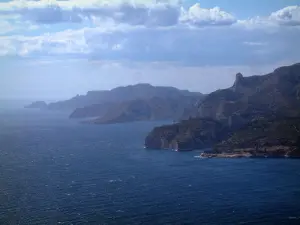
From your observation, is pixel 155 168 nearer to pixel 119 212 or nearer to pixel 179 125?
pixel 119 212

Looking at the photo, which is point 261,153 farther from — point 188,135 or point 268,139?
point 188,135

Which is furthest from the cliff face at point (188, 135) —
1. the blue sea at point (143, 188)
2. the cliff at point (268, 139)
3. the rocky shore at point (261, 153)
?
the rocky shore at point (261, 153)

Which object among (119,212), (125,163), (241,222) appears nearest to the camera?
(241,222)

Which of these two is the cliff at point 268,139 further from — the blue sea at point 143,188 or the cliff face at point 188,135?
the cliff face at point 188,135

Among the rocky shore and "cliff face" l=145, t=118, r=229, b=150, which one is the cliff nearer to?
the rocky shore

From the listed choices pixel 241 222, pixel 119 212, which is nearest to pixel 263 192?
pixel 241 222

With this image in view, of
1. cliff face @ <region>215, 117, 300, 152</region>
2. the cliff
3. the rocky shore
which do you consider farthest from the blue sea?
cliff face @ <region>215, 117, 300, 152</region>

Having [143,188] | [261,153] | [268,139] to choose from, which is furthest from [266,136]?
[143,188]

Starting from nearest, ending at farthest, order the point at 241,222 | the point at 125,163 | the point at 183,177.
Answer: the point at 241,222 < the point at 183,177 < the point at 125,163
